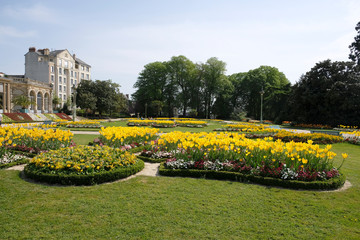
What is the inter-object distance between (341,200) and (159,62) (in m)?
55.3

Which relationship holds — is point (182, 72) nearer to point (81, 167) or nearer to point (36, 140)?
point (36, 140)

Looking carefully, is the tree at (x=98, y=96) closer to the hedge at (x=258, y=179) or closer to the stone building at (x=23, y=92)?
the stone building at (x=23, y=92)

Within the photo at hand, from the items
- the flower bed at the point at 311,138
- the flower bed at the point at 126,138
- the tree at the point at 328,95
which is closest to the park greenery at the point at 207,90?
the tree at the point at 328,95

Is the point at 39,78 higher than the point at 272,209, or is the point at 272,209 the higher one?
the point at 39,78

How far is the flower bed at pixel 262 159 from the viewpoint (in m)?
6.09

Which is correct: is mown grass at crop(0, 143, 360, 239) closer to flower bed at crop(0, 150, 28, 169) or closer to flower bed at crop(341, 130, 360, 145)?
flower bed at crop(0, 150, 28, 169)

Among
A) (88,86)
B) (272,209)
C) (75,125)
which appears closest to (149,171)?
(272,209)

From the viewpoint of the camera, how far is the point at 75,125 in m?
22.7

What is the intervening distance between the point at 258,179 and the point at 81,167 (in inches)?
182

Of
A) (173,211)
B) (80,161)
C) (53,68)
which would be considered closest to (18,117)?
(53,68)

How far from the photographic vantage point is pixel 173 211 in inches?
171

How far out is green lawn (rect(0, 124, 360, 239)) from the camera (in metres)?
3.63

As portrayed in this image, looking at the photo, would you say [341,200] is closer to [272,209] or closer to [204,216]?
[272,209]

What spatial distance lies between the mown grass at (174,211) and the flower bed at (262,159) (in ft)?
1.91
